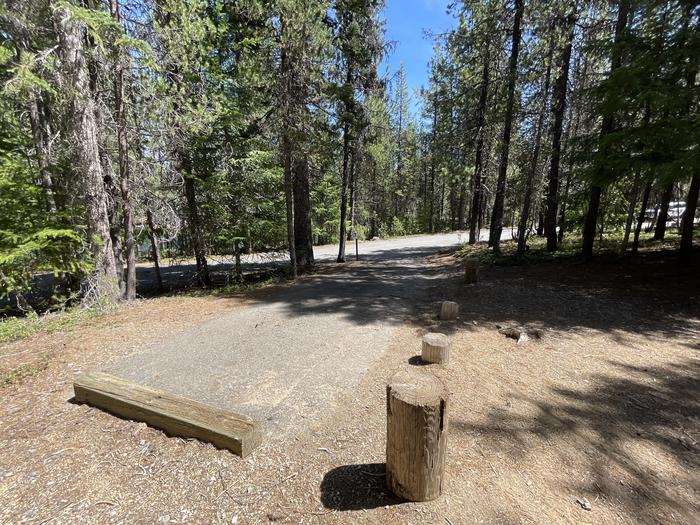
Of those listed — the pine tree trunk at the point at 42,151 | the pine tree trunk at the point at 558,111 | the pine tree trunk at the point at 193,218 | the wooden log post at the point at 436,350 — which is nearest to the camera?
the wooden log post at the point at 436,350

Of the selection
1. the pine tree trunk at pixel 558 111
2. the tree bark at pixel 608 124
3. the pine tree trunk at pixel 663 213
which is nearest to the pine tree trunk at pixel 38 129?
the tree bark at pixel 608 124

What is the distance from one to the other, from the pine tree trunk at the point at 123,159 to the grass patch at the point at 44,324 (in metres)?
1.46

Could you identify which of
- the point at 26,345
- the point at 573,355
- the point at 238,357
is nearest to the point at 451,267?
the point at 573,355

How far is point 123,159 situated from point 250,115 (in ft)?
12.7

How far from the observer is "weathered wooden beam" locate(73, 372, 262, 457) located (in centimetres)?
286

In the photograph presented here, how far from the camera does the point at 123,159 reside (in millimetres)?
7723

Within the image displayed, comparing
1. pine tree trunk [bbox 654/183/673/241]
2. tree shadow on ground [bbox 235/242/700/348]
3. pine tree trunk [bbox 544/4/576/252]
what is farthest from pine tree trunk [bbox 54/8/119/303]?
pine tree trunk [bbox 654/183/673/241]

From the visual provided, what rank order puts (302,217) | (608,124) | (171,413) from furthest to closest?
(302,217), (608,124), (171,413)

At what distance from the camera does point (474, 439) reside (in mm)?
3070

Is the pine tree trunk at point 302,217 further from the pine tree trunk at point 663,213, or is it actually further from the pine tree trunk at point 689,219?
the pine tree trunk at point 663,213

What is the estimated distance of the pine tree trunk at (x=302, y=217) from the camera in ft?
38.9

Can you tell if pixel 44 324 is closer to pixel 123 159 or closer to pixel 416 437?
pixel 123 159

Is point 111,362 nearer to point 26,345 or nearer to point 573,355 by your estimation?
point 26,345

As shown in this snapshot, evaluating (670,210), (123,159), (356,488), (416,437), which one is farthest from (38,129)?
(670,210)
